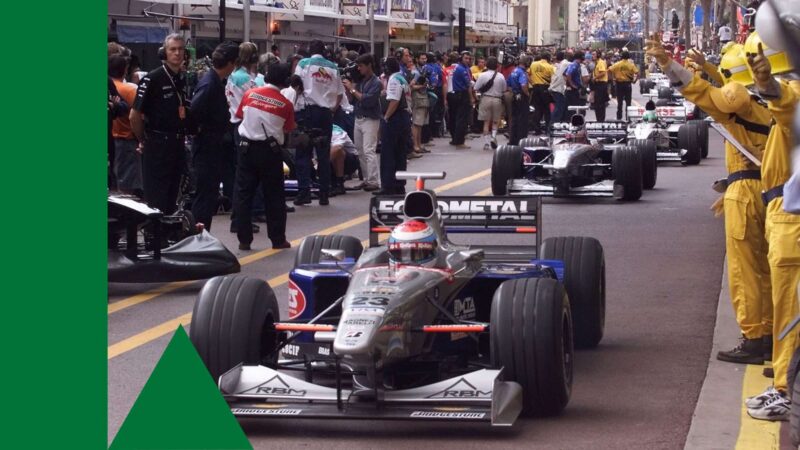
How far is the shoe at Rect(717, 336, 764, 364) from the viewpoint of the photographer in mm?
9117

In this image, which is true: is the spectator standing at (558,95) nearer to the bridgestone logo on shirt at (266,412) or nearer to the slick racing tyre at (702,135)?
the slick racing tyre at (702,135)

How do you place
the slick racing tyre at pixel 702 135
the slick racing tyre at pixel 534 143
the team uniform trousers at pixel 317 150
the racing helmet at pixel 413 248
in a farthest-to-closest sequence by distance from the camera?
1. the slick racing tyre at pixel 702 135
2. the slick racing tyre at pixel 534 143
3. the team uniform trousers at pixel 317 150
4. the racing helmet at pixel 413 248

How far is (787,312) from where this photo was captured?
313 inches

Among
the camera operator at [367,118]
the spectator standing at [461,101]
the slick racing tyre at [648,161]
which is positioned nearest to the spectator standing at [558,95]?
the spectator standing at [461,101]

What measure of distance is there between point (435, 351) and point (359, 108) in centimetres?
1199

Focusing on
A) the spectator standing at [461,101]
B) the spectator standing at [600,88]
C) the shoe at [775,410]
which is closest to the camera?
the shoe at [775,410]

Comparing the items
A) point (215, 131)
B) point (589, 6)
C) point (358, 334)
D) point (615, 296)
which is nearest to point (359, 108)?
point (215, 131)

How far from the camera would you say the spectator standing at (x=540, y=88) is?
31.7m

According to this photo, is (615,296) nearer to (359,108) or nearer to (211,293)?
(211,293)

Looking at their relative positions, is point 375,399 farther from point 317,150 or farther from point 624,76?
point 624,76

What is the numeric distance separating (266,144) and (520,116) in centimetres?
1496

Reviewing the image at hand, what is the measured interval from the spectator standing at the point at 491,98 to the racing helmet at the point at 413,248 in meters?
20.2

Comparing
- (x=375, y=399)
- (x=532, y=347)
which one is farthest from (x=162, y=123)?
(x=532, y=347)

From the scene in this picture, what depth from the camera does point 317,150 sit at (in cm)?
1780
